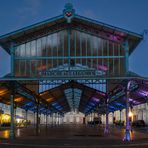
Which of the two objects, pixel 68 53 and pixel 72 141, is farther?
pixel 68 53

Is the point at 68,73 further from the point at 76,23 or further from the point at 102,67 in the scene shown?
the point at 76,23

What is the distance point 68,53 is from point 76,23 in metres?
2.87

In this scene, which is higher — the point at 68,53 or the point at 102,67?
the point at 68,53

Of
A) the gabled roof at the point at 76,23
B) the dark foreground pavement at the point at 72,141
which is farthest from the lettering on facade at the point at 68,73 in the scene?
the dark foreground pavement at the point at 72,141

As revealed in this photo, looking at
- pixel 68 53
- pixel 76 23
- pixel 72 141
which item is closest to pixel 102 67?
pixel 68 53

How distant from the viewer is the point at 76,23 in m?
37.0

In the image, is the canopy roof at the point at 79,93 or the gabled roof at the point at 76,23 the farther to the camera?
the canopy roof at the point at 79,93

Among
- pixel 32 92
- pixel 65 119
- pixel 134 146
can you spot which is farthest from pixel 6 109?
pixel 134 146

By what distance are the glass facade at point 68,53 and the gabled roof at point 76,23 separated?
2.74ft

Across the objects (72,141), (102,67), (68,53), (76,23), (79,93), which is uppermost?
(76,23)

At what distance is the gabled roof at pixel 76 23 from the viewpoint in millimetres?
35781

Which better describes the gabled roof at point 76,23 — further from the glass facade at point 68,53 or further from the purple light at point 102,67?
the purple light at point 102,67

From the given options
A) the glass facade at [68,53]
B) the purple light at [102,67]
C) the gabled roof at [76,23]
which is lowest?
the purple light at [102,67]

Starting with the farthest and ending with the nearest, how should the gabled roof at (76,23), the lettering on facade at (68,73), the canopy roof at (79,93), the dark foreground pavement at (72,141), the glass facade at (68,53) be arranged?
the canopy roof at (79,93)
the glass facade at (68,53)
the gabled roof at (76,23)
the lettering on facade at (68,73)
the dark foreground pavement at (72,141)
